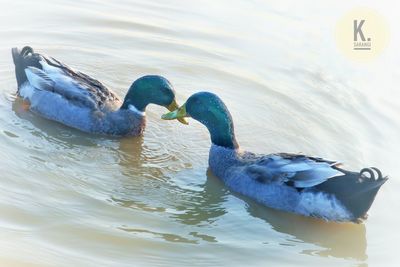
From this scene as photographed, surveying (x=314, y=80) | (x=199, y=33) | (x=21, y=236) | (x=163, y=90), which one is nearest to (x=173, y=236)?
(x=21, y=236)

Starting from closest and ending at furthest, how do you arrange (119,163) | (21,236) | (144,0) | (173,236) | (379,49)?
(21,236) → (173,236) → (119,163) → (379,49) → (144,0)

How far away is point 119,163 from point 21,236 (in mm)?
1969

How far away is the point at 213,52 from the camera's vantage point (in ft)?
35.6

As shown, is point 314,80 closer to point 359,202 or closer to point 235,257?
point 359,202

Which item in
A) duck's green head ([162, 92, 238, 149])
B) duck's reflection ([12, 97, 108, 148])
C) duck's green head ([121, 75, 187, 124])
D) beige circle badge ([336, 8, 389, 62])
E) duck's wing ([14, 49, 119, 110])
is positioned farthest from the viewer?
beige circle badge ([336, 8, 389, 62])

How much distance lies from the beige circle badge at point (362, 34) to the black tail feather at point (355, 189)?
4323 mm

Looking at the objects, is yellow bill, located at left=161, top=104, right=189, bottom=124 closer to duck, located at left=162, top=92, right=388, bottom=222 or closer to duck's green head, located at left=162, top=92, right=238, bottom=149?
duck, located at left=162, top=92, right=388, bottom=222

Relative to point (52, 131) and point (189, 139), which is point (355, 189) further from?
point (52, 131)

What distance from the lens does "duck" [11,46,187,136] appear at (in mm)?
8648

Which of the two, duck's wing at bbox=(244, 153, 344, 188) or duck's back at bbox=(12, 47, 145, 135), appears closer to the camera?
duck's wing at bbox=(244, 153, 344, 188)

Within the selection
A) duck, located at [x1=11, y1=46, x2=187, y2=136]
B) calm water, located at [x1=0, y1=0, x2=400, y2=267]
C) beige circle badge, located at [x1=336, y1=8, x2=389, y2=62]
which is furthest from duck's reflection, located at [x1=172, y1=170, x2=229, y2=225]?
beige circle badge, located at [x1=336, y1=8, x2=389, y2=62]

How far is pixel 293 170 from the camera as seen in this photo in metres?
7.37

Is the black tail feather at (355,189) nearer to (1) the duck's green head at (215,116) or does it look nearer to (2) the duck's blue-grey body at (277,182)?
(2) the duck's blue-grey body at (277,182)

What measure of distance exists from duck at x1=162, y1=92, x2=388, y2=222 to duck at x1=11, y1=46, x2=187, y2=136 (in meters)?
0.45
